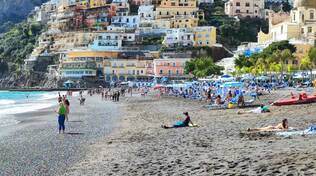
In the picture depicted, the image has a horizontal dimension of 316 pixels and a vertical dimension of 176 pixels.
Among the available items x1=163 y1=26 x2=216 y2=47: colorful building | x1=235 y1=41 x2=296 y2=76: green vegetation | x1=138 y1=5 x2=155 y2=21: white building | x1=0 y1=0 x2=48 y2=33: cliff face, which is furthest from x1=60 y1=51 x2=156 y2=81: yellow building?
x1=0 y1=0 x2=48 y2=33: cliff face

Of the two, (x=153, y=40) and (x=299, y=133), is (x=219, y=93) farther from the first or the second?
(x=153, y=40)

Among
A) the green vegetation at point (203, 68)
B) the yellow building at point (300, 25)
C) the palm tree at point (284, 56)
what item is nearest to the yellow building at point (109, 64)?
the green vegetation at point (203, 68)

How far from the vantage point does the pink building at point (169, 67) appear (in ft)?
294

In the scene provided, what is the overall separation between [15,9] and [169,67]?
101 m

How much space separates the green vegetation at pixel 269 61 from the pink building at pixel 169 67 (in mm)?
23905

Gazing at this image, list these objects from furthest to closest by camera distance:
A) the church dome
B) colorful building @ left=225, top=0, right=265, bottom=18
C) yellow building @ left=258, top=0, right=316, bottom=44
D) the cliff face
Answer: the cliff face → colorful building @ left=225, top=0, right=265, bottom=18 → the church dome → yellow building @ left=258, top=0, right=316, bottom=44

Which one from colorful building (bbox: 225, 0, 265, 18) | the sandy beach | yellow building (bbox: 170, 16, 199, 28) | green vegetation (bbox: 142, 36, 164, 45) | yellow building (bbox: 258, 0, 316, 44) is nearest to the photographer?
the sandy beach

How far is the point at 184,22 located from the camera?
347 feet

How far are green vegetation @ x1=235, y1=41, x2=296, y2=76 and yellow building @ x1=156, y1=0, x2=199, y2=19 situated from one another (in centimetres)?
4566

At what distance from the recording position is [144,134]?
18.1m

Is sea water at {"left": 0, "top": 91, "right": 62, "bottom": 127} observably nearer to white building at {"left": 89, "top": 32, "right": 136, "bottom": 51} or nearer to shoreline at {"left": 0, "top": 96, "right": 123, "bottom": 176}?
shoreline at {"left": 0, "top": 96, "right": 123, "bottom": 176}

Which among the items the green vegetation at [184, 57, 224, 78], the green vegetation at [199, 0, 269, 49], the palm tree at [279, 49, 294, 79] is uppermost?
the green vegetation at [199, 0, 269, 49]

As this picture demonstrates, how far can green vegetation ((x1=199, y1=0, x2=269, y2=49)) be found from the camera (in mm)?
102938

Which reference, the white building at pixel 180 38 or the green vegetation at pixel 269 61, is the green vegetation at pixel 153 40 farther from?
the green vegetation at pixel 269 61
